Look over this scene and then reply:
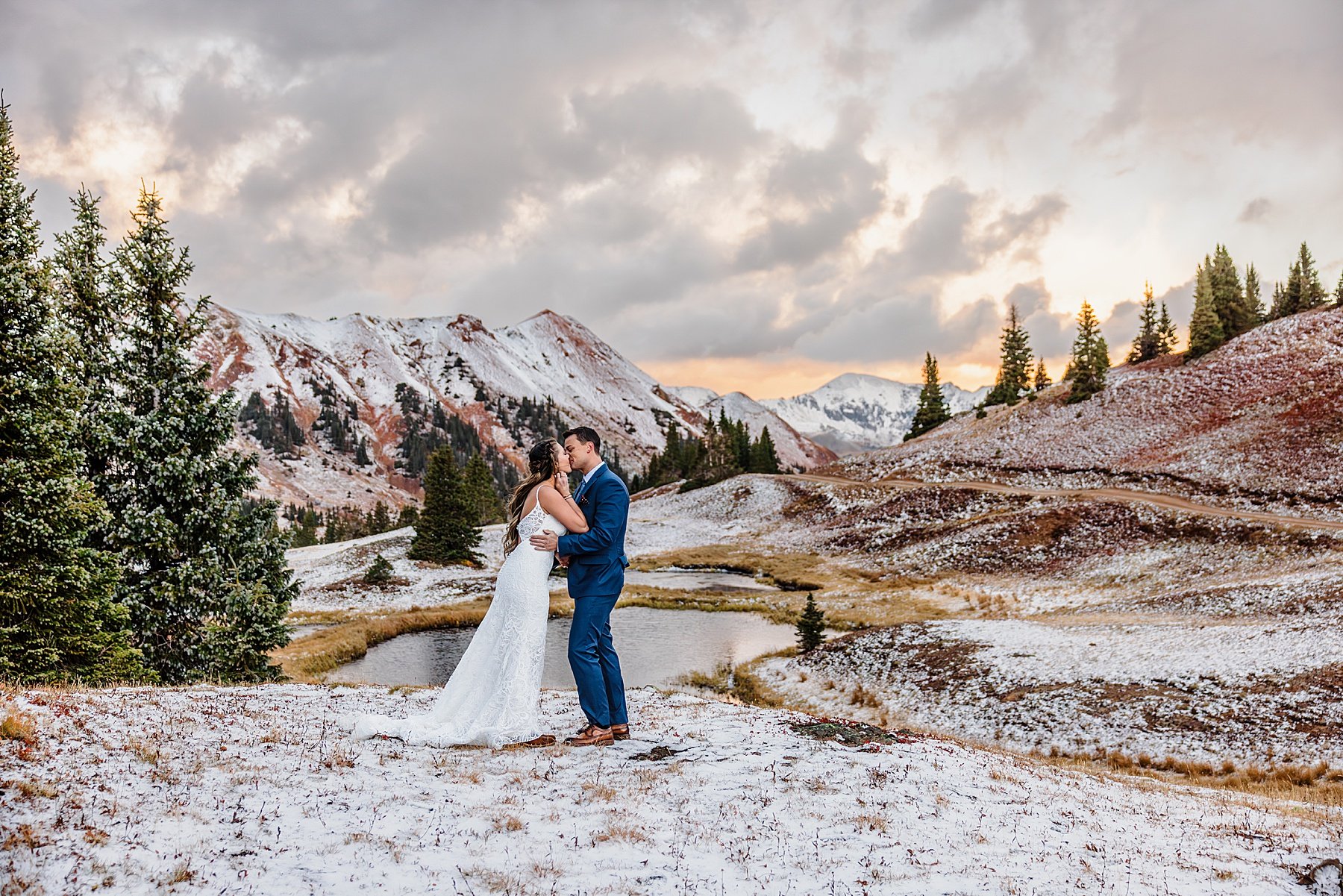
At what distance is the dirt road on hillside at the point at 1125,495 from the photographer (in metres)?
41.7

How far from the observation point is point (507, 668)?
397 inches

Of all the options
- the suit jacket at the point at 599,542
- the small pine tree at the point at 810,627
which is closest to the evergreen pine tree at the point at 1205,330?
the small pine tree at the point at 810,627

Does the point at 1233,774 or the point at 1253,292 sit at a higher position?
the point at 1253,292

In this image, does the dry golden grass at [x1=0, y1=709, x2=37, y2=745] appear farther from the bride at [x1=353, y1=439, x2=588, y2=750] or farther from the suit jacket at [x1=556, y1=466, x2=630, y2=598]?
the suit jacket at [x1=556, y1=466, x2=630, y2=598]

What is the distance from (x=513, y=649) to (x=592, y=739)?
1.77 meters

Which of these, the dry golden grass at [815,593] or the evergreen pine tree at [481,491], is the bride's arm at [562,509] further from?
the evergreen pine tree at [481,491]

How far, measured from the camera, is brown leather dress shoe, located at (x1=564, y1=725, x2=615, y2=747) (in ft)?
33.7

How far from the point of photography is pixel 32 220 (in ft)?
52.1

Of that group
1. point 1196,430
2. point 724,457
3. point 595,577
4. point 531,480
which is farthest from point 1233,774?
point 724,457

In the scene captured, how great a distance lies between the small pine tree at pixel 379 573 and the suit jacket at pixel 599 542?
48.3m

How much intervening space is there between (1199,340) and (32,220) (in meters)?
98.3

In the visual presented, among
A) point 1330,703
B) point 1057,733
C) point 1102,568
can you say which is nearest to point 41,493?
point 1057,733

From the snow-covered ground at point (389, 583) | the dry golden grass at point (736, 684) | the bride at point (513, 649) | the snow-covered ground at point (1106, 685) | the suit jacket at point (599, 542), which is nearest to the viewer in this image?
the suit jacket at point (599, 542)

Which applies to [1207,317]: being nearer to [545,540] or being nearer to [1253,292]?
[1253,292]
